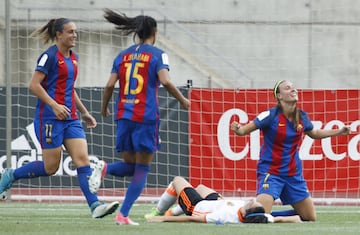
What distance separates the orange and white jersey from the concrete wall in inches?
418

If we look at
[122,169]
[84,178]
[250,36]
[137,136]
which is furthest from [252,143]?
[137,136]

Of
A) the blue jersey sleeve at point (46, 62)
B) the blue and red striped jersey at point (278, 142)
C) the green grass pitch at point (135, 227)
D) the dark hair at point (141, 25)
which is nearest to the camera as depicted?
the green grass pitch at point (135, 227)

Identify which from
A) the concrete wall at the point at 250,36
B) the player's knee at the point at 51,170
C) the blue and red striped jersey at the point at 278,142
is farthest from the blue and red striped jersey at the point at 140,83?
the concrete wall at the point at 250,36

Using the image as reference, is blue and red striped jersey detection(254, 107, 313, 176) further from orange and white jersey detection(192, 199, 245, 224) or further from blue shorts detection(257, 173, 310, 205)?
orange and white jersey detection(192, 199, 245, 224)

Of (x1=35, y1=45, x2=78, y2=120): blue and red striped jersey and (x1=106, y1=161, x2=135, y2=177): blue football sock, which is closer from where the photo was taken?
(x1=106, y1=161, x2=135, y2=177): blue football sock

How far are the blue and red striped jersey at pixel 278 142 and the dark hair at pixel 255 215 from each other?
2.82 feet

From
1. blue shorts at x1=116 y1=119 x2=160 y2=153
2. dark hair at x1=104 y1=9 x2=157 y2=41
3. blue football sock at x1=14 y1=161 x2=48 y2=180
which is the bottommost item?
blue football sock at x1=14 y1=161 x2=48 y2=180

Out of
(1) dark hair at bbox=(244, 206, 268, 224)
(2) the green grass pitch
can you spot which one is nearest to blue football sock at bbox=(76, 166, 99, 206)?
(2) the green grass pitch

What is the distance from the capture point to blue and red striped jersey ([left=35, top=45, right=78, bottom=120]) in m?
10.9

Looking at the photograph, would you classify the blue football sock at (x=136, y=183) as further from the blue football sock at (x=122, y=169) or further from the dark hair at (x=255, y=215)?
Result: the dark hair at (x=255, y=215)

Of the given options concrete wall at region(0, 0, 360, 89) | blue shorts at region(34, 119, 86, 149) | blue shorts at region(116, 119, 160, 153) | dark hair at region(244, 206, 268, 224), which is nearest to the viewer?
blue shorts at region(116, 119, 160, 153)

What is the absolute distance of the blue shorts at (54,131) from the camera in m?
11.0

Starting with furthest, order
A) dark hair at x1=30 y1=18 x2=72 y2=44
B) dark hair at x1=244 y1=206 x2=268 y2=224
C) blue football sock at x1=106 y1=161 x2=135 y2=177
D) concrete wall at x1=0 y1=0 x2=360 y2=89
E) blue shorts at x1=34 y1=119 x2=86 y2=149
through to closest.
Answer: concrete wall at x1=0 y1=0 x2=360 y2=89 → dark hair at x1=30 y1=18 x2=72 y2=44 → blue shorts at x1=34 y1=119 x2=86 y2=149 → dark hair at x1=244 y1=206 x2=268 y2=224 → blue football sock at x1=106 y1=161 x2=135 y2=177

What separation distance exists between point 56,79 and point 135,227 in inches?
74.4
